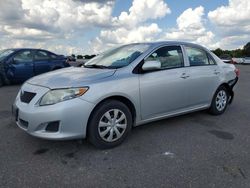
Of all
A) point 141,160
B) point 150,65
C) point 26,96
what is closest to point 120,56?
point 150,65

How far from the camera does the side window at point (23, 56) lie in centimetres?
937

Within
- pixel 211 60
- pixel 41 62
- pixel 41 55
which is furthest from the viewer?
pixel 41 55

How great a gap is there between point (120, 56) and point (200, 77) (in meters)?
1.54

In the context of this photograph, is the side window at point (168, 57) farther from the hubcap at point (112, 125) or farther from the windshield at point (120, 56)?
the hubcap at point (112, 125)

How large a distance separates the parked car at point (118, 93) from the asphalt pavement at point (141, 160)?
0.30m

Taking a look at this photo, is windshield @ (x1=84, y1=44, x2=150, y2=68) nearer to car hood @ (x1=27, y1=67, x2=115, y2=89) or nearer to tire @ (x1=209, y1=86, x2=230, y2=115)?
car hood @ (x1=27, y1=67, x2=115, y2=89)

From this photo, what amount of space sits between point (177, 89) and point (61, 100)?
A: 6.59ft

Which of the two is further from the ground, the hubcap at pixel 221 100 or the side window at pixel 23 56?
the side window at pixel 23 56

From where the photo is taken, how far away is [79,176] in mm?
2924

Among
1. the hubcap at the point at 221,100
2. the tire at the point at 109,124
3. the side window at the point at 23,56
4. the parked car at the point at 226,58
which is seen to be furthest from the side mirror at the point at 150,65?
the side window at the point at 23,56

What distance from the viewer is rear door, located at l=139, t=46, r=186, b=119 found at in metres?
4.00

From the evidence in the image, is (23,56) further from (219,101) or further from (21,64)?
(219,101)

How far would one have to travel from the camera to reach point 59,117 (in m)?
3.25

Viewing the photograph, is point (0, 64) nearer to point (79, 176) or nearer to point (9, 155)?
point (9, 155)
